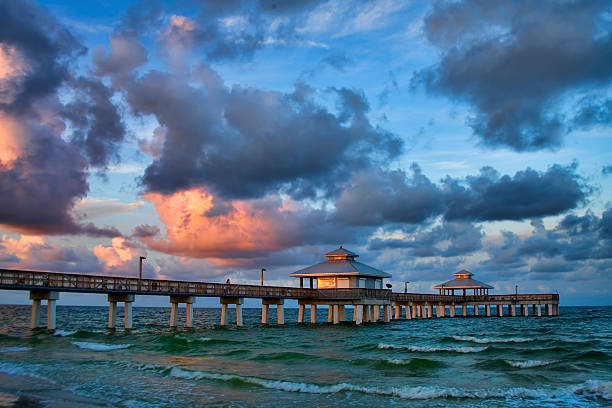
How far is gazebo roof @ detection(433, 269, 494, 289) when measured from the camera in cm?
7300

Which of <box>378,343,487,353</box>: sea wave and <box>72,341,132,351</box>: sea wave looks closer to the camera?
<box>72,341,132,351</box>: sea wave

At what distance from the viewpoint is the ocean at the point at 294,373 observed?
16.7 meters

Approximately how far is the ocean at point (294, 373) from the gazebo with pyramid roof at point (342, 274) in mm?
19244

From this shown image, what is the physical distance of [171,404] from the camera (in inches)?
623

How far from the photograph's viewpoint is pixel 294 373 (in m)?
21.8

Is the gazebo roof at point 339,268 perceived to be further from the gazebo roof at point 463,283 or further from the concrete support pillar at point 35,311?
the concrete support pillar at point 35,311

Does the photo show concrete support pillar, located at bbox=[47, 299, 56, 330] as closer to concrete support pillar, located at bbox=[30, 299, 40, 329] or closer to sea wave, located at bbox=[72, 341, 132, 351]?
concrete support pillar, located at bbox=[30, 299, 40, 329]

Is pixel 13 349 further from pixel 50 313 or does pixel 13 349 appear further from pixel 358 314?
pixel 358 314

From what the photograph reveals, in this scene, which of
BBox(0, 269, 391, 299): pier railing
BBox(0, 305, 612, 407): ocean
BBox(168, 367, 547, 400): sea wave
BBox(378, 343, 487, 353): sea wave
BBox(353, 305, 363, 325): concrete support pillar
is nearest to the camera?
BBox(0, 305, 612, 407): ocean

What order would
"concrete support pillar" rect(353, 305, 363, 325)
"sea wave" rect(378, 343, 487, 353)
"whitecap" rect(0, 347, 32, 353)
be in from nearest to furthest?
"whitecap" rect(0, 347, 32, 353)
"sea wave" rect(378, 343, 487, 353)
"concrete support pillar" rect(353, 305, 363, 325)

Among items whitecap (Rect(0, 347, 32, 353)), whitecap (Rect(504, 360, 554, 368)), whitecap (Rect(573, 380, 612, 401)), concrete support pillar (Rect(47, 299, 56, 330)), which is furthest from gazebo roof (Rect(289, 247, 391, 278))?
whitecap (Rect(573, 380, 612, 401))

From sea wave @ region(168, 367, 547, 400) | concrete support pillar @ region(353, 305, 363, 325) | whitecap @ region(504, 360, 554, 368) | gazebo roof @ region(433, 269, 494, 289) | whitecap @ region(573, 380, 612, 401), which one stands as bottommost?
concrete support pillar @ region(353, 305, 363, 325)

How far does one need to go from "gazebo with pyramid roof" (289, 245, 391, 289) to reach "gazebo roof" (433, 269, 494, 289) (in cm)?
1966

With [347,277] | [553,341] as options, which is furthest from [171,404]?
[347,277]
